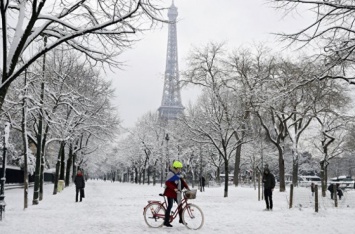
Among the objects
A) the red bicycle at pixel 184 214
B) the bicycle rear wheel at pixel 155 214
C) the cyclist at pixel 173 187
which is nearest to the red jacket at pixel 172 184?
the cyclist at pixel 173 187

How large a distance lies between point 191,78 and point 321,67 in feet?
76.8

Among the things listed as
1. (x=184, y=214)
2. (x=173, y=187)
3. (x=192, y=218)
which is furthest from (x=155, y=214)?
(x=192, y=218)

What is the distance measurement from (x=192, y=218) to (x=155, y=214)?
3.28 ft

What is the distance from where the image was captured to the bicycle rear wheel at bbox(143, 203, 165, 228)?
11.4 meters

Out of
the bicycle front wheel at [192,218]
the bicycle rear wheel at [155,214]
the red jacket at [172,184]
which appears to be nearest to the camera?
the bicycle front wheel at [192,218]

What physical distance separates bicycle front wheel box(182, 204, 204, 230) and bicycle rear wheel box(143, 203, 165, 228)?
630mm

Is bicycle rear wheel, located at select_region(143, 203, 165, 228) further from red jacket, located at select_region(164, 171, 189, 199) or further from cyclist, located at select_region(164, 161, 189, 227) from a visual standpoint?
red jacket, located at select_region(164, 171, 189, 199)

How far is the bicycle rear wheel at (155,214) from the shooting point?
11398 millimetres

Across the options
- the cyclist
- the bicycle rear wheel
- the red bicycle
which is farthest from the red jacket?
the bicycle rear wheel

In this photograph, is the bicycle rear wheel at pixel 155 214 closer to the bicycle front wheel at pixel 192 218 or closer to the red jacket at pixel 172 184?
the red jacket at pixel 172 184

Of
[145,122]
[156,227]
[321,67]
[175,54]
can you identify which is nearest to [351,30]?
[321,67]

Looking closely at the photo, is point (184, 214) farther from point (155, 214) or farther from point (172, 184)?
point (172, 184)

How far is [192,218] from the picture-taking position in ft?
37.0

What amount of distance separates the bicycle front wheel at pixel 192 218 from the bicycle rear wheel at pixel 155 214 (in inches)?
24.8
